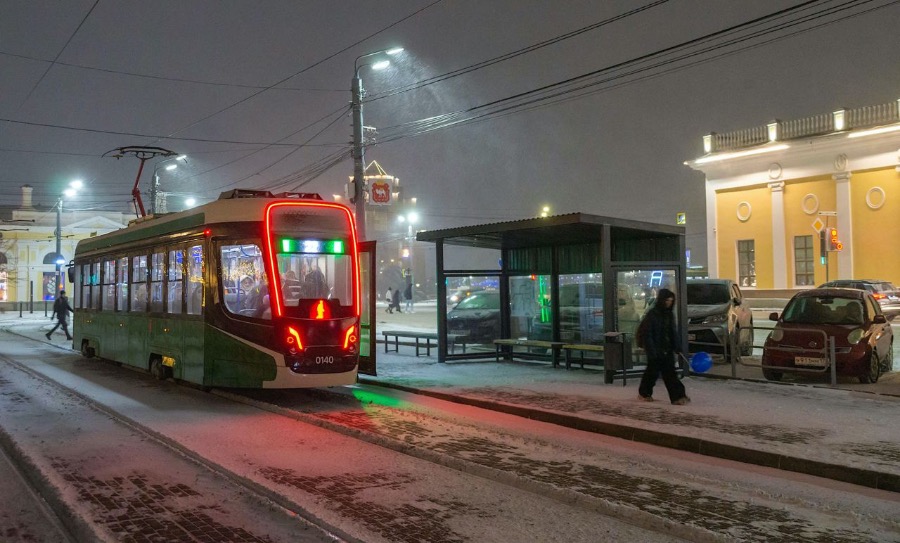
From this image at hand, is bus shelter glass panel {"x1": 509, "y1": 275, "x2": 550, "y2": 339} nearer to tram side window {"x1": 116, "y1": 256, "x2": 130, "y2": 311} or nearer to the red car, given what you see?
the red car

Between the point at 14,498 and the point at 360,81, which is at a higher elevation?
the point at 360,81

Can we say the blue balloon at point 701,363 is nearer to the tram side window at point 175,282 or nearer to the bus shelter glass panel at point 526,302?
the bus shelter glass panel at point 526,302

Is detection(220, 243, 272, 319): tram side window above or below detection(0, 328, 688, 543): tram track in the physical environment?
above

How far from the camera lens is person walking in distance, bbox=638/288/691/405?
10844 millimetres

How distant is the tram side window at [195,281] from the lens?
39.8ft

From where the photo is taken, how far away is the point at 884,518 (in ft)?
19.5

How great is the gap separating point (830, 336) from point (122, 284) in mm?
13680

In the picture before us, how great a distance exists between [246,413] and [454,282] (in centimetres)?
766

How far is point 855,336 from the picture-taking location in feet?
42.3

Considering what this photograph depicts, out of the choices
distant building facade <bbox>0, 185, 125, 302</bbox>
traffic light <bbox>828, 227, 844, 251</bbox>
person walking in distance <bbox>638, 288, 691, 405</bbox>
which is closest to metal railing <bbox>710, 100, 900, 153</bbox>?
traffic light <bbox>828, 227, 844, 251</bbox>

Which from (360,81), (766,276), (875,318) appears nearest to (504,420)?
(875,318)

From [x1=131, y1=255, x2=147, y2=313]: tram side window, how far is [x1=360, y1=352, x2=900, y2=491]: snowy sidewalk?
4578 mm

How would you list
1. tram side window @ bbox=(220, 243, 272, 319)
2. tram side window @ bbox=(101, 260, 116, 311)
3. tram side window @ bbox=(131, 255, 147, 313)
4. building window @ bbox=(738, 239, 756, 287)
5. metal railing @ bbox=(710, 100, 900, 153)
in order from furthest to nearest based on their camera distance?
building window @ bbox=(738, 239, 756, 287) → metal railing @ bbox=(710, 100, 900, 153) → tram side window @ bbox=(101, 260, 116, 311) → tram side window @ bbox=(131, 255, 147, 313) → tram side window @ bbox=(220, 243, 272, 319)

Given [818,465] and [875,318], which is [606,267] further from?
[818,465]
